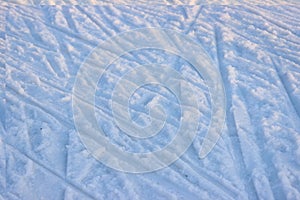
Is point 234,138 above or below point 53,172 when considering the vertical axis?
above

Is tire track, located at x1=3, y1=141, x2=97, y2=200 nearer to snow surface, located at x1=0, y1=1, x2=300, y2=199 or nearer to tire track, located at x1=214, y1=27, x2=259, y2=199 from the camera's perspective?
snow surface, located at x1=0, y1=1, x2=300, y2=199

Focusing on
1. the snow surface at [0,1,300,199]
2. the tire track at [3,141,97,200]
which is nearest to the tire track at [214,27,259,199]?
the snow surface at [0,1,300,199]

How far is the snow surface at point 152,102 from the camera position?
2537mm

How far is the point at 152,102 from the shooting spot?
3.00 metres

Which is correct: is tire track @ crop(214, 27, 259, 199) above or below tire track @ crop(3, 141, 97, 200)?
above

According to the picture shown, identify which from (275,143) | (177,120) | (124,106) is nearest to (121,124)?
(124,106)

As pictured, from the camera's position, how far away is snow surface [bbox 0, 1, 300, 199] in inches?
99.9

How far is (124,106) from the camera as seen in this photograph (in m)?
2.97

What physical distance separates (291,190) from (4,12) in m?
2.74

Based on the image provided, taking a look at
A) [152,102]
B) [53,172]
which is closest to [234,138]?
[152,102]

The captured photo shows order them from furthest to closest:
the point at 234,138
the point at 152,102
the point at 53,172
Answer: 1. the point at 152,102
2. the point at 234,138
3. the point at 53,172

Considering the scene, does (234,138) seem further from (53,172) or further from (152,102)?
(53,172)

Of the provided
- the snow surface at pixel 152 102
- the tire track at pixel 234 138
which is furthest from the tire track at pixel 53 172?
the tire track at pixel 234 138

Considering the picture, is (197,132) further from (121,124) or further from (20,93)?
(20,93)
